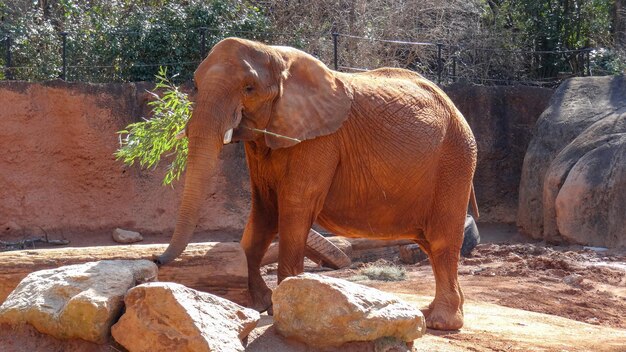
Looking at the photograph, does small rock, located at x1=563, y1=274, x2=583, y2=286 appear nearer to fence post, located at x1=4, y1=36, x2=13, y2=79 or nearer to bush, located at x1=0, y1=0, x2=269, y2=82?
bush, located at x1=0, y1=0, x2=269, y2=82

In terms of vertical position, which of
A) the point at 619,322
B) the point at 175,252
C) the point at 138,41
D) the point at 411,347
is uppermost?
the point at 138,41

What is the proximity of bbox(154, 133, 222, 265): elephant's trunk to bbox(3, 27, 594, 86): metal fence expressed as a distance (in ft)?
30.2

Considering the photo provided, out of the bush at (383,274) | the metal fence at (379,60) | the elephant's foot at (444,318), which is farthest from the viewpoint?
the metal fence at (379,60)

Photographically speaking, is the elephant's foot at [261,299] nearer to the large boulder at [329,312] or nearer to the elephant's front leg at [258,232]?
the elephant's front leg at [258,232]

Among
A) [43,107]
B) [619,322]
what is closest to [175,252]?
[619,322]

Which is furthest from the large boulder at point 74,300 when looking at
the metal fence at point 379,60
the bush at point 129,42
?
the metal fence at point 379,60

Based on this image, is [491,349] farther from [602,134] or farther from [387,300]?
[602,134]

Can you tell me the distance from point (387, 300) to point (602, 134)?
10.1 meters

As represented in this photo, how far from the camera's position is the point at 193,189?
6.77 meters

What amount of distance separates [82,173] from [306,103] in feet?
27.4

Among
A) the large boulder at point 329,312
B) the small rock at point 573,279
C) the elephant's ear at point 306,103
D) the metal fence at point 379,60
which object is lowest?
the small rock at point 573,279

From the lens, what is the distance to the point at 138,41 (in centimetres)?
1645

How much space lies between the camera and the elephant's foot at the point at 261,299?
783 cm

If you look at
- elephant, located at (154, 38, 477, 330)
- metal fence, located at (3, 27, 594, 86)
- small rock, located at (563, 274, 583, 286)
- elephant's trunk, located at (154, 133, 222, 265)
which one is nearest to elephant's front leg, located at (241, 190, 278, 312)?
elephant, located at (154, 38, 477, 330)
